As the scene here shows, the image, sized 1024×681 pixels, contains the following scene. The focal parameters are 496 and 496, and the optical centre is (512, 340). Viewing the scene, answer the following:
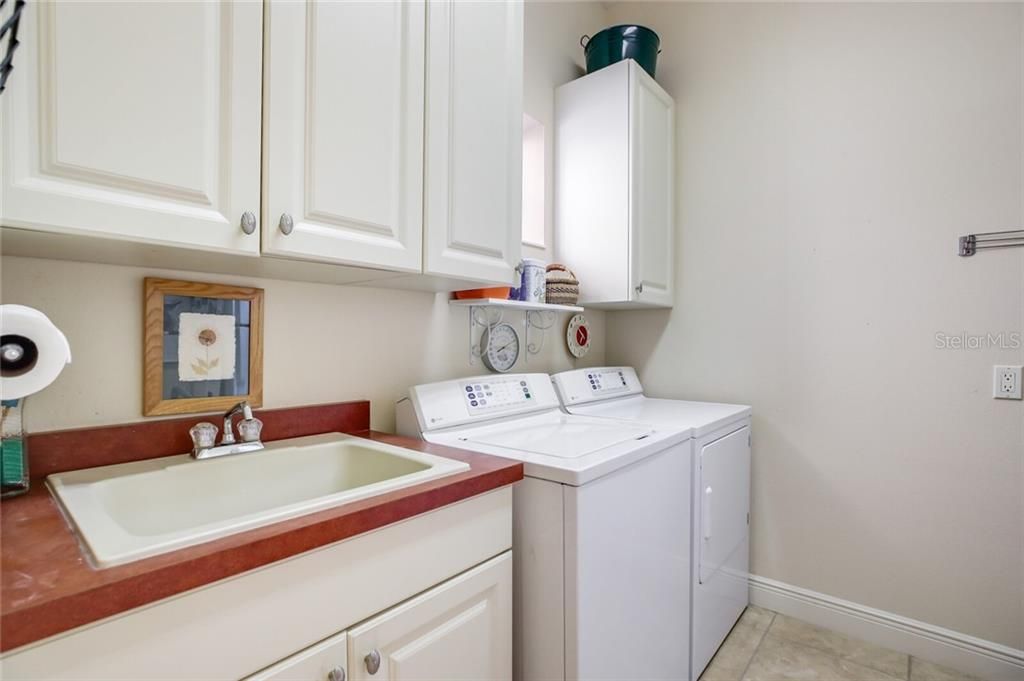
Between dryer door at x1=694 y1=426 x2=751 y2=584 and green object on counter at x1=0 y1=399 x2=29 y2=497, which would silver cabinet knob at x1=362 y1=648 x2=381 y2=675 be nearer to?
green object on counter at x1=0 y1=399 x2=29 y2=497

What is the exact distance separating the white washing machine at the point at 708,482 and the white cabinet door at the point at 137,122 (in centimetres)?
142

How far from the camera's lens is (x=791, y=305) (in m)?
2.17

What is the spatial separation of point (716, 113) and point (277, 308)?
84.7 inches

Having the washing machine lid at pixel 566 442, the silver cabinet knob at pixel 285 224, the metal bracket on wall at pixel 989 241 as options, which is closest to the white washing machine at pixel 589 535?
the washing machine lid at pixel 566 442

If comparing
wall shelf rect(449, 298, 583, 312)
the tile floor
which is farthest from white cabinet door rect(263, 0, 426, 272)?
the tile floor

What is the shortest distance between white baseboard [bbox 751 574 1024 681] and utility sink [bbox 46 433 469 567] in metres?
1.89

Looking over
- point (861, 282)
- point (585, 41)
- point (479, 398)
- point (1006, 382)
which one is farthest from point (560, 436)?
point (585, 41)

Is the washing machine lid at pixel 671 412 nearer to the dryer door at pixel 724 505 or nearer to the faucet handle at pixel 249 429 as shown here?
the dryer door at pixel 724 505

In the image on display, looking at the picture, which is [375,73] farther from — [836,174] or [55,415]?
[836,174]

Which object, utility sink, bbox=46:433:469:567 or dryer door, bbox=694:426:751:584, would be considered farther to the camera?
dryer door, bbox=694:426:751:584

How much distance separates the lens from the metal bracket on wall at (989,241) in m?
1.71

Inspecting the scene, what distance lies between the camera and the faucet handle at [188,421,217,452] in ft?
3.74

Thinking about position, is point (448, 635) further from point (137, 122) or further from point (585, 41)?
point (585, 41)

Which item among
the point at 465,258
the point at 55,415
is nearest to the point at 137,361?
the point at 55,415
